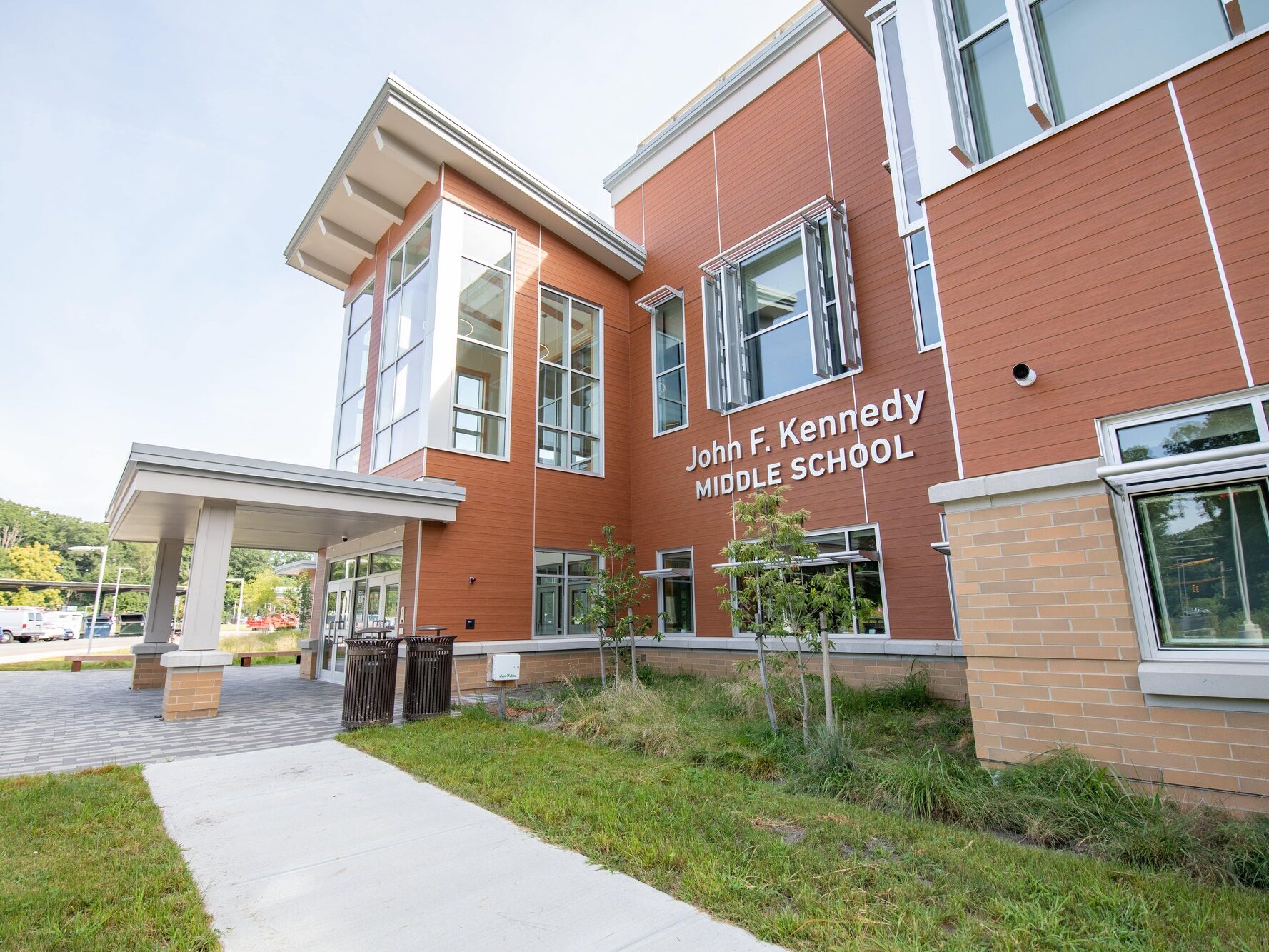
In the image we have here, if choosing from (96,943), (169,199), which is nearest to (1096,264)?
(96,943)

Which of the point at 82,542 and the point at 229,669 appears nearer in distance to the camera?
the point at 229,669

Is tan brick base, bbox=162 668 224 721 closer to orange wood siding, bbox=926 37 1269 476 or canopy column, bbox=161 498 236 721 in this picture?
canopy column, bbox=161 498 236 721

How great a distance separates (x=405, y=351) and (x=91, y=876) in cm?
1192

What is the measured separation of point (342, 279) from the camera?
17.7 meters

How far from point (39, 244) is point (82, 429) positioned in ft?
184

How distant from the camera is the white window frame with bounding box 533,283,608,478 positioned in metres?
14.0

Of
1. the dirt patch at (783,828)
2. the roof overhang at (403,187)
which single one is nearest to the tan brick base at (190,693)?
the dirt patch at (783,828)

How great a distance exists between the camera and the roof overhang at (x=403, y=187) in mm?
12375

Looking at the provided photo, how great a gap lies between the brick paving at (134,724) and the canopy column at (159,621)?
591mm

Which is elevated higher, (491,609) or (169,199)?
(169,199)

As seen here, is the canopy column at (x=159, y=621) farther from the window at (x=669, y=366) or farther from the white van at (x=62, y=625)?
the white van at (x=62, y=625)

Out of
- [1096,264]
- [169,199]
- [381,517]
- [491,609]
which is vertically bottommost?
[491,609]

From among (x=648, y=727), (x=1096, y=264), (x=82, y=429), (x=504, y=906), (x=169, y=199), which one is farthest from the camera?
(x=82, y=429)

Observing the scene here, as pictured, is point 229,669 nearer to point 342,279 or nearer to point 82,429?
point 342,279
